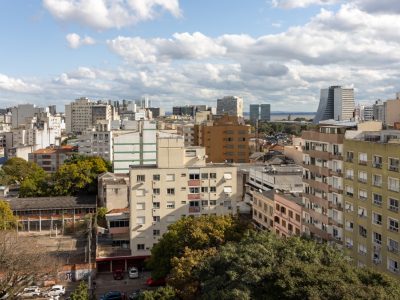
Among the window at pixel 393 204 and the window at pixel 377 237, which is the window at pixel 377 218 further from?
the window at pixel 393 204

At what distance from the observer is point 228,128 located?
103125 mm

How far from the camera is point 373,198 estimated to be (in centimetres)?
3444

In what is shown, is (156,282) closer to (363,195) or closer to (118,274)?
(118,274)

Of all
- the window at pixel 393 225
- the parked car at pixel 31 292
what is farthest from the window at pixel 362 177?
the parked car at pixel 31 292

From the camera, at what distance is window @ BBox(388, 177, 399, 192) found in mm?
32072

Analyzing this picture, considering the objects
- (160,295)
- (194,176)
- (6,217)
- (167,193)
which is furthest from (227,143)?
(160,295)

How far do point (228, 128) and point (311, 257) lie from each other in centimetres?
7546

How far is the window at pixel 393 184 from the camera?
105 feet

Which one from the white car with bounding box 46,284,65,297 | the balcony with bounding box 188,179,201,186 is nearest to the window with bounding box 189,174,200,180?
the balcony with bounding box 188,179,201,186

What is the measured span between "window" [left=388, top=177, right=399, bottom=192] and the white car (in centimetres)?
3104

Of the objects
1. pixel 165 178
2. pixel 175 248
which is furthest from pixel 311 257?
pixel 165 178

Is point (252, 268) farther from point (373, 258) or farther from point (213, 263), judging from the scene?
point (373, 258)

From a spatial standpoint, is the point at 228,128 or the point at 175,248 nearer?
the point at 175,248

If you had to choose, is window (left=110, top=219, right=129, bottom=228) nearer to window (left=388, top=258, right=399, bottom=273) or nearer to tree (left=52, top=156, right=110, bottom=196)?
tree (left=52, top=156, right=110, bottom=196)
